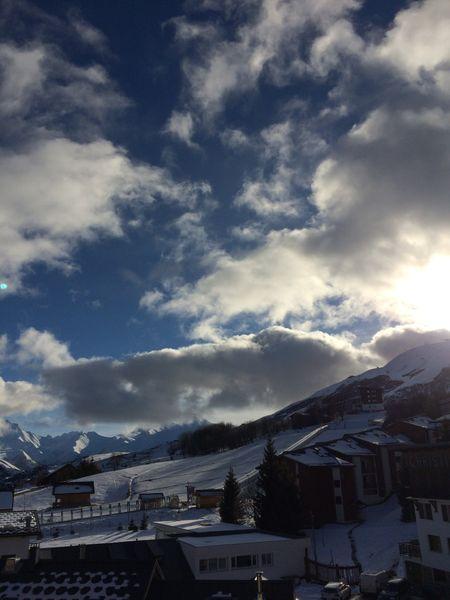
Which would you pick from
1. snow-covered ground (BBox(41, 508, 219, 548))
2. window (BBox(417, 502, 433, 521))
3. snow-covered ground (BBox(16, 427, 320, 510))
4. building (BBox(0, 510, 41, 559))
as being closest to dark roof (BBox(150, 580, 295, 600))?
building (BBox(0, 510, 41, 559))

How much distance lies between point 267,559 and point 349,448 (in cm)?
3194

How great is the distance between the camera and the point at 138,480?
413ft

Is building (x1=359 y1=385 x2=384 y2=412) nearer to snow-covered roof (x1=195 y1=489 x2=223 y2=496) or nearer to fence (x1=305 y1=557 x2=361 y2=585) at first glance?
snow-covered roof (x1=195 y1=489 x2=223 y2=496)

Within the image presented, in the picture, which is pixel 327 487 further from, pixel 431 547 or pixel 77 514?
pixel 77 514

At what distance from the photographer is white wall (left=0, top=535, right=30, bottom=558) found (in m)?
29.1

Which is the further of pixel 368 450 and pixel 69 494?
pixel 69 494

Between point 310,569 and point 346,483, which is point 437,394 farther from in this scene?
point 310,569

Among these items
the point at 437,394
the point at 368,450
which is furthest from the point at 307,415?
the point at 368,450

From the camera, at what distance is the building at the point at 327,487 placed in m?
56.4

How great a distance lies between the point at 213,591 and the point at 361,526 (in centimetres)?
3577

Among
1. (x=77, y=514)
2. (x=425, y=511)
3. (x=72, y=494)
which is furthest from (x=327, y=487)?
(x=72, y=494)

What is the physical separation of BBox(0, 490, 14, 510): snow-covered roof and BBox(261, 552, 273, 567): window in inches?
709

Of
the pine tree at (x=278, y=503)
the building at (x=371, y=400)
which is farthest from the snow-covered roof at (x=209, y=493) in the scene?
the building at (x=371, y=400)

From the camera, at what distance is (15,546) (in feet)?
96.4
